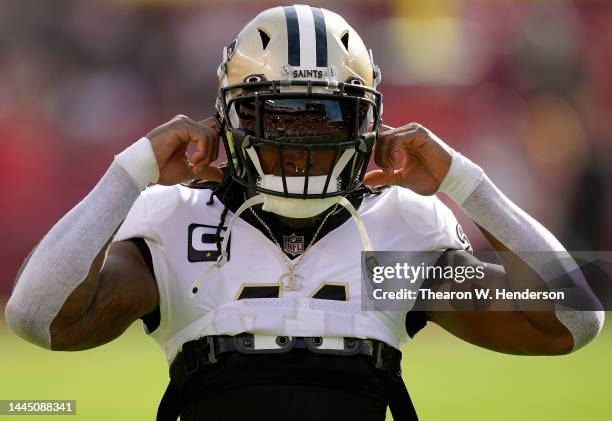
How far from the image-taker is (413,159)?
2.55m

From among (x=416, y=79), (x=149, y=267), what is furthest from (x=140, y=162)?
(x=416, y=79)

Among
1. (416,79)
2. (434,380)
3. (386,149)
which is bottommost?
(434,380)

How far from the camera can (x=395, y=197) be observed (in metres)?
2.65

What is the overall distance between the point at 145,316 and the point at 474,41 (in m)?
6.07

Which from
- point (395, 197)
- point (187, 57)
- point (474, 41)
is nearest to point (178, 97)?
point (187, 57)

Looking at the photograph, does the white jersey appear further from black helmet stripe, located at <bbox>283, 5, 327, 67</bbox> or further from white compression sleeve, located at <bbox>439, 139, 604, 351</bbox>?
black helmet stripe, located at <bbox>283, 5, 327, 67</bbox>

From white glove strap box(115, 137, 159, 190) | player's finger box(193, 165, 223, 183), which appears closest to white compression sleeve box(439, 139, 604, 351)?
player's finger box(193, 165, 223, 183)

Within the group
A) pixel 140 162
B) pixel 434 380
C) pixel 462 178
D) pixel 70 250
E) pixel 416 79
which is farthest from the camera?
pixel 416 79

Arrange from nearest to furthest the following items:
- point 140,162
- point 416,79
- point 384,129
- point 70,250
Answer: point 70,250 → point 140,162 → point 384,129 → point 416,79

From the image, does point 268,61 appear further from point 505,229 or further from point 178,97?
point 178,97

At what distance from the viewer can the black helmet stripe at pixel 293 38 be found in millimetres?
2461

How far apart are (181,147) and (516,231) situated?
31.7 inches

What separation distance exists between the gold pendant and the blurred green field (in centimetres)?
250

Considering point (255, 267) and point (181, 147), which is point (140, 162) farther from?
point (255, 267)
